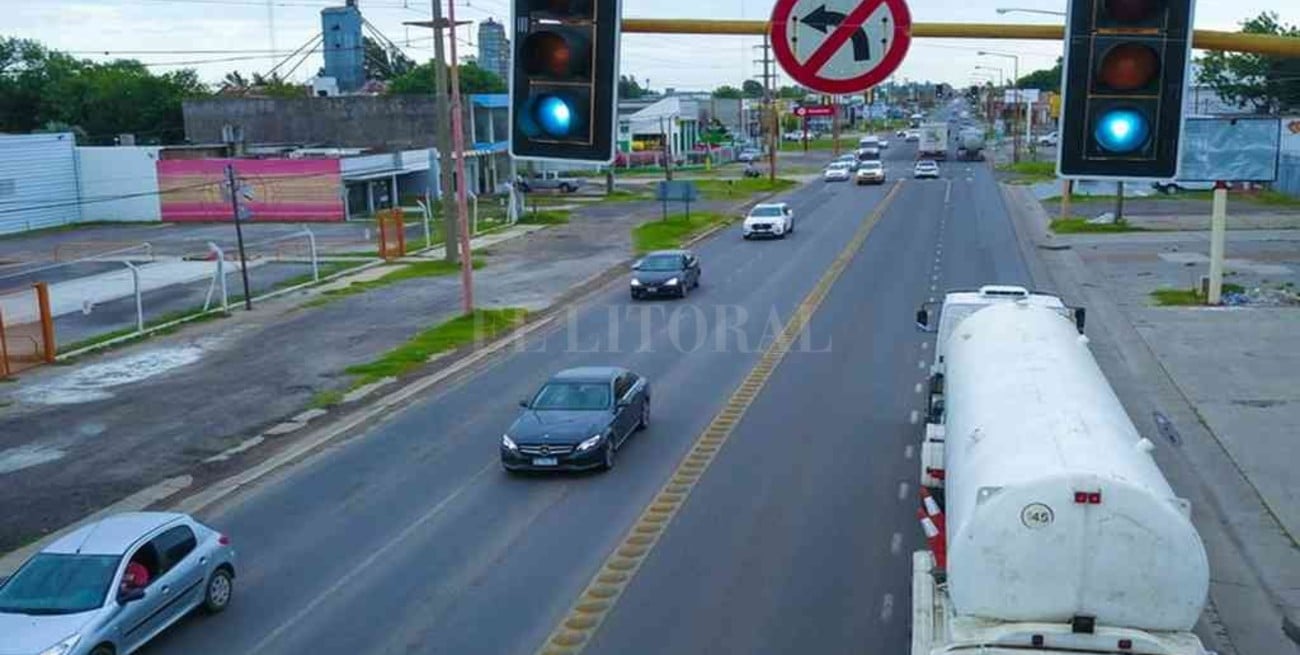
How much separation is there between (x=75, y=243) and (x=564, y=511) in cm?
5219

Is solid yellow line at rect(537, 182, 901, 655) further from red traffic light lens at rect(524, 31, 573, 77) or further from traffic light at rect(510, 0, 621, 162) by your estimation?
red traffic light lens at rect(524, 31, 573, 77)

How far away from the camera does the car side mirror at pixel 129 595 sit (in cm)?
1352

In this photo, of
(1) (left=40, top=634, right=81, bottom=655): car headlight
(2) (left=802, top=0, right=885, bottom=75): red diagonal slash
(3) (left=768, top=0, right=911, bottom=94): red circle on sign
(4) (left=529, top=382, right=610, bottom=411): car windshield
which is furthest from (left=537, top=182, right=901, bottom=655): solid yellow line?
(2) (left=802, top=0, right=885, bottom=75): red diagonal slash

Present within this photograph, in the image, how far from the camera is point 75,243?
62.9 metres

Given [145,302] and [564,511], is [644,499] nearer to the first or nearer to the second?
[564,511]

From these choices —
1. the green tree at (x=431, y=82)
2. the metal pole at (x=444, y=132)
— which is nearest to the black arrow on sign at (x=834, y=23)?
the metal pole at (x=444, y=132)

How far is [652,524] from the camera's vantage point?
17.7 meters

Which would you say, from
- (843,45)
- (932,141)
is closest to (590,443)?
(843,45)

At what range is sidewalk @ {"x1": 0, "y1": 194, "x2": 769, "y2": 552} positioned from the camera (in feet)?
70.4

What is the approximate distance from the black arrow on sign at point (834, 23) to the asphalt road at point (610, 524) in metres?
7.08

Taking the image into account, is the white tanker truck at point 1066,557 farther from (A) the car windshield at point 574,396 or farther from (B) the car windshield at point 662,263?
(B) the car windshield at point 662,263

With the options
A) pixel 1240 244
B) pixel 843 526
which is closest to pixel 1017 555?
pixel 843 526

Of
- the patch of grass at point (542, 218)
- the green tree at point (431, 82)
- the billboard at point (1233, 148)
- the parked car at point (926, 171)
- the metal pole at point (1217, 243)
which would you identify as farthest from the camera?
the green tree at point (431, 82)

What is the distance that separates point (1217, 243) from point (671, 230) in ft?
97.2
